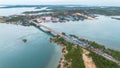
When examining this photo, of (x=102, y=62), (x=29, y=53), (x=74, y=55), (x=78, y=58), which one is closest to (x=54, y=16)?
(x=29, y=53)

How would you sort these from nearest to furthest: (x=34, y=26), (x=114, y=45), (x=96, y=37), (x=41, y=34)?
(x=114, y=45)
(x=96, y=37)
(x=41, y=34)
(x=34, y=26)

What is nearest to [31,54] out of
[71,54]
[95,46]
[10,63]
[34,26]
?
[10,63]

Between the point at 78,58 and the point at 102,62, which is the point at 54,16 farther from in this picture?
the point at 102,62

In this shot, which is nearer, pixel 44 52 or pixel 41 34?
pixel 44 52

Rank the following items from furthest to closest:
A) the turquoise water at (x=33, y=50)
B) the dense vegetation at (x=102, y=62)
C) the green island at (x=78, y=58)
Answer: the turquoise water at (x=33, y=50), the green island at (x=78, y=58), the dense vegetation at (x=102, y=62)

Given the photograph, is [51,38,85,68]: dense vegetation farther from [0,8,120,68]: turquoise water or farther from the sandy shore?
[0,8,120,68]: turquoise water

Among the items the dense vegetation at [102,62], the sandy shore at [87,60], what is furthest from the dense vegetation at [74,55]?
the dense vegetation at [102,62]

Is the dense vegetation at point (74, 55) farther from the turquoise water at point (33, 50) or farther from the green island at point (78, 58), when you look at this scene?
the turquoise water at point (33, 50)

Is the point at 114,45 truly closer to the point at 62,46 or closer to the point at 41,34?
the point at 62,46

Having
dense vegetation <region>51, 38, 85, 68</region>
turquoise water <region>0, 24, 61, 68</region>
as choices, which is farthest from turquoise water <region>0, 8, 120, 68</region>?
dense vegetation <region>51, 38, 85, 68</region>
